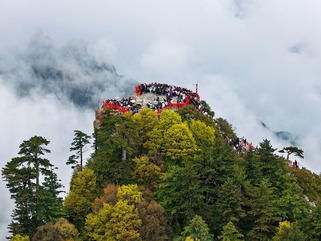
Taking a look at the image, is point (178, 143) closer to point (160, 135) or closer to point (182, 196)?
point (160, 135)

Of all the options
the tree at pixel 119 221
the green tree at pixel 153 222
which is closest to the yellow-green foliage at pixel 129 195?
the tree at pixel 119 221

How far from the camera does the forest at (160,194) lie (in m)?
53.6

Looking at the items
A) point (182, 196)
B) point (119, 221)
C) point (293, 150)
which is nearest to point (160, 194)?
point (182, 196)

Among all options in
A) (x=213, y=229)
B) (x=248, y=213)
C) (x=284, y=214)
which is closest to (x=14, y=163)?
(x=213, y=229)

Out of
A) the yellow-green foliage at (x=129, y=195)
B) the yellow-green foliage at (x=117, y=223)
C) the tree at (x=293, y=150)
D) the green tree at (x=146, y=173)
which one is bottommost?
the yellow-green foliage at (x=117, y=223)

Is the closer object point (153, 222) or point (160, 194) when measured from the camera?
point (153, 222)

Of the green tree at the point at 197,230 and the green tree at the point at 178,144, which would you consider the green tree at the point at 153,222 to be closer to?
the green tree at the point at 197,230

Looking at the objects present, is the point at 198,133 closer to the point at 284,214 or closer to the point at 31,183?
the point at 284,214

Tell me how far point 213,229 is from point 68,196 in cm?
1976

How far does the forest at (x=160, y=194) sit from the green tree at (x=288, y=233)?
10cm

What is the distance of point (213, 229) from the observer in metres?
57.2

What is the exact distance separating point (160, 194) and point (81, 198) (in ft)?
34.7

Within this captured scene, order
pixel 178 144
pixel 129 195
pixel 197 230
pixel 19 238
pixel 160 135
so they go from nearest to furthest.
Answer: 1. pixel 197 230
2. pixel 19 238
3. pixel 129 195
4. pixel 178 144
5. pixel 160 135

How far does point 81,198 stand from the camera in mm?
63000
